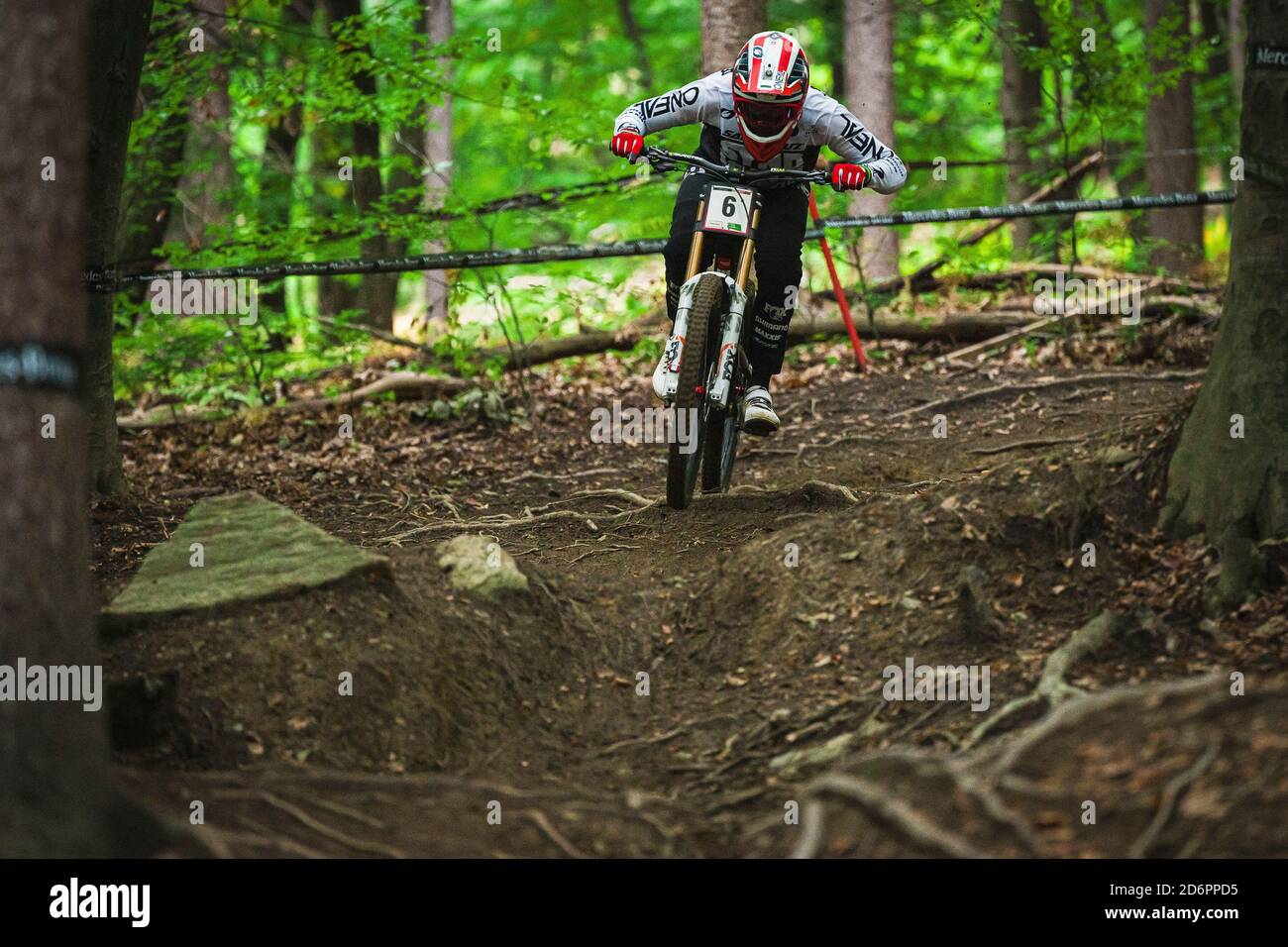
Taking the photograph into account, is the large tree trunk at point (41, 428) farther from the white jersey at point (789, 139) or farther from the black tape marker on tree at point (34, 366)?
the white jersey at point (789, 139)

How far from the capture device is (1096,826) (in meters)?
2.92

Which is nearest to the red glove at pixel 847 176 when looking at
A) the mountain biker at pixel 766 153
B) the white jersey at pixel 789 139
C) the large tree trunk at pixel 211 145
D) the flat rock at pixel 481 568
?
the mountain biker at pixel 766 153

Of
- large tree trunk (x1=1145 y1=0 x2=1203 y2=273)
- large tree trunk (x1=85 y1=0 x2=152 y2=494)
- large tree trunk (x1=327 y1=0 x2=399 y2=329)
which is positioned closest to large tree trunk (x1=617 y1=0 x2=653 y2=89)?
large tree trunk (x1=1145 y1=0 x2=1203 y2=273)

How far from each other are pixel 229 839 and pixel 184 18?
360 inches

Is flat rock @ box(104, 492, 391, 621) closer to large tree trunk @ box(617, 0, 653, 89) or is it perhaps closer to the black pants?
the black pants

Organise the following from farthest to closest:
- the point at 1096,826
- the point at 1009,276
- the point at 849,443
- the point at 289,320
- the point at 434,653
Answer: the point at 1009,276
the point at 289,320
the point at 849,443
the point at 434,653
the point at 1096,826

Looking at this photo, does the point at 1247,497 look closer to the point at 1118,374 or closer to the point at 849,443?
the point at 849,443

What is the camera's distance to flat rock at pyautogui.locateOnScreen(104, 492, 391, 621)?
14.6 feet

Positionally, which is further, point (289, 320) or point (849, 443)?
point (289, 320)

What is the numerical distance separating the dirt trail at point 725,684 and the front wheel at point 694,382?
0.39 metres

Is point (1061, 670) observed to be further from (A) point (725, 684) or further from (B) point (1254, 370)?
(B) point (1254, 370)
